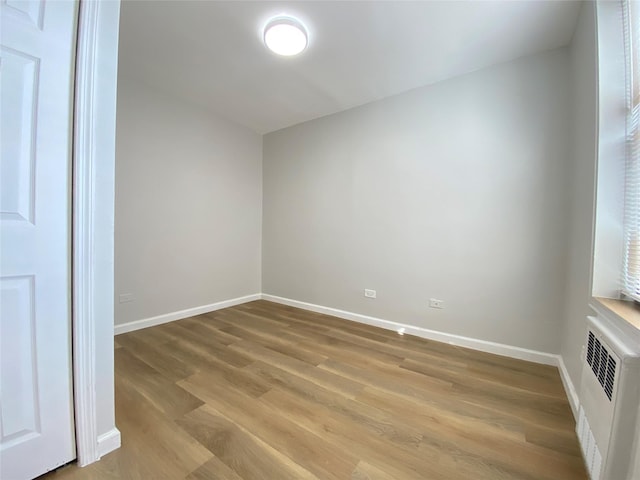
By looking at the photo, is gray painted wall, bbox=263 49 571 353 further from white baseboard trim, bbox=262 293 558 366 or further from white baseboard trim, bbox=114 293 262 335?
white baseboard trim, bbox=114 293 262 335

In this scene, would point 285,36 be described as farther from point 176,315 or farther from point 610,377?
point 176,315

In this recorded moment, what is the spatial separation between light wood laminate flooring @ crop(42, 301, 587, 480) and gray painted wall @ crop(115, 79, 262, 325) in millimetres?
777

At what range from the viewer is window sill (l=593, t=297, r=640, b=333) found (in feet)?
3.24

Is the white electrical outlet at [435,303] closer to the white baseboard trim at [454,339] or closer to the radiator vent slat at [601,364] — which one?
the white baseboard trim at [454,339]

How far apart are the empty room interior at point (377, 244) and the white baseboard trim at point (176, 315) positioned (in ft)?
0.12

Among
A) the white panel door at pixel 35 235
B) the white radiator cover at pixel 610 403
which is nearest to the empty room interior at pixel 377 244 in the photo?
the white radiator cover at pixel 610 403

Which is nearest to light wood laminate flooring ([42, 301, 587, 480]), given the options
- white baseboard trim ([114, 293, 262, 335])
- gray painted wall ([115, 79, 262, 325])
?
white baseboard trim ([114, 293, 262, 335])

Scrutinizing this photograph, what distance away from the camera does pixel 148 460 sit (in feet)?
3.87

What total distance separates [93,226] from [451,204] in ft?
9.30

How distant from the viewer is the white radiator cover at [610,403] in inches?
34.2

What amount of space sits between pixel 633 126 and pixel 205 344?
3.41 m

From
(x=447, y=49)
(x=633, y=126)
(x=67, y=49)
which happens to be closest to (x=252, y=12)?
(x=67, y=49)

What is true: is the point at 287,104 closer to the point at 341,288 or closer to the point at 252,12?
the point at 252,12

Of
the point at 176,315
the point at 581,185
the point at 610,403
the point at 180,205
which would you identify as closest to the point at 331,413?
the point at 610,403
